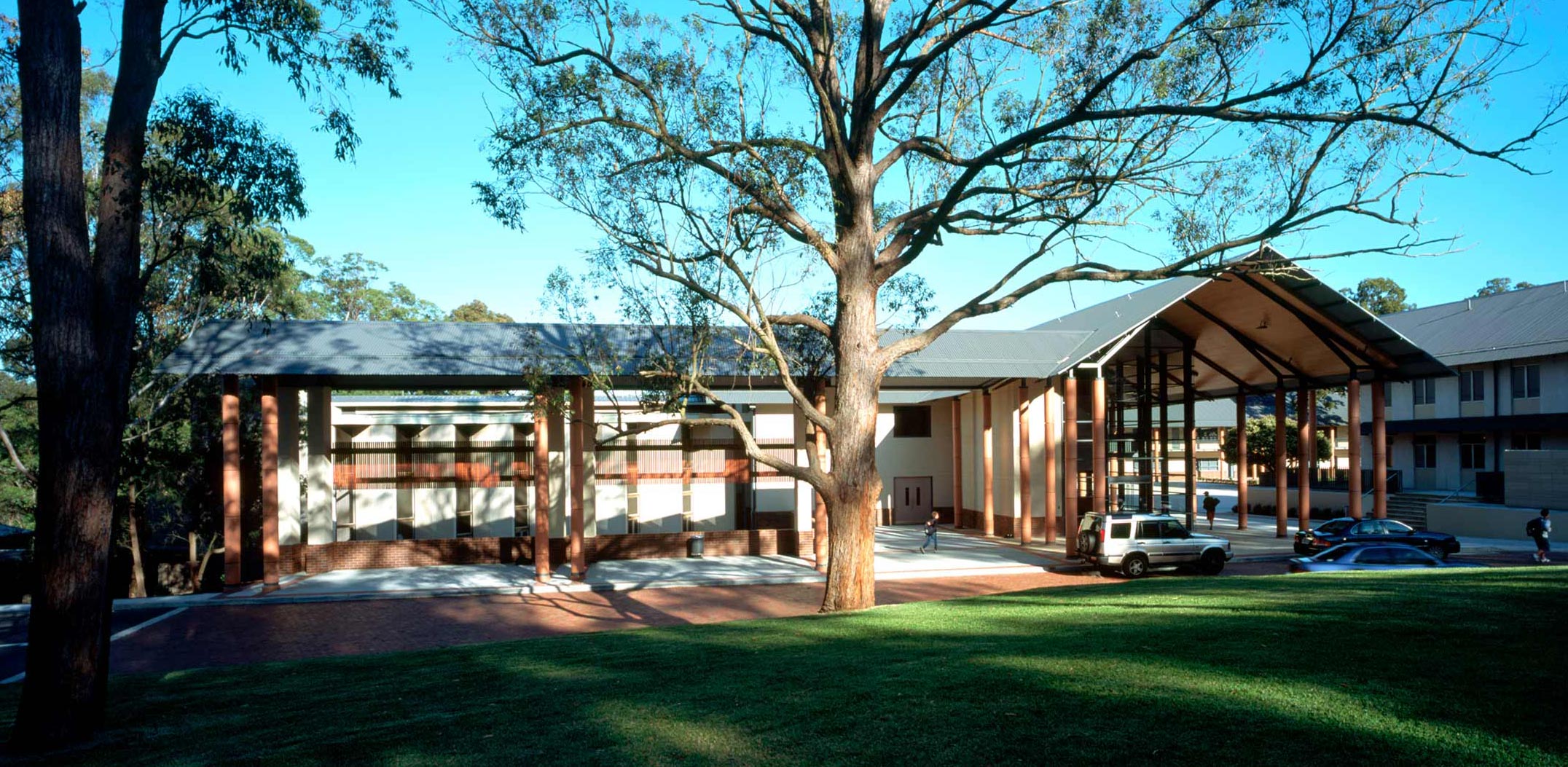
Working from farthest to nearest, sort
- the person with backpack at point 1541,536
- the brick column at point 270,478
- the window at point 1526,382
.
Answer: the window at point 1526,382 < the person with backpack at point 1541,536 < the brick column at point 270,478

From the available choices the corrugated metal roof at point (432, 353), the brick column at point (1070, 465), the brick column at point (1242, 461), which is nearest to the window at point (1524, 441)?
the brick column at point (1242, 461)

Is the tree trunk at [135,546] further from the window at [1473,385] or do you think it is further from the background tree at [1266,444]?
the window at [1473,385]

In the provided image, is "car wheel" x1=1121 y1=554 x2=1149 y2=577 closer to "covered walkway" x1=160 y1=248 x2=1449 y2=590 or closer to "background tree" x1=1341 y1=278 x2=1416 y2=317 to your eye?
"covered walkway" x1=160 y1=248 x2=1449 y2=590

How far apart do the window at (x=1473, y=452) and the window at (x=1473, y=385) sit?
5.51 feet

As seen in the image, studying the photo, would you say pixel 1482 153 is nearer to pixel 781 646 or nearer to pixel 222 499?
A: pixel 781 646

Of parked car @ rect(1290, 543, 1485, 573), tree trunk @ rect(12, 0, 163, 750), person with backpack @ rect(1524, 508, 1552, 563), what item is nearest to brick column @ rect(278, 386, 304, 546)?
tree trunk @ rect(12, 0, 163, 750)

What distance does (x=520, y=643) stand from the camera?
13.1 metres

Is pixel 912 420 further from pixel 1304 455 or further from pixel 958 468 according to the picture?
pixel 1304 455

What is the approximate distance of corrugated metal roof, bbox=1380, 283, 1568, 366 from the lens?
3659 cm

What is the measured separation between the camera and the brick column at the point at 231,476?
72.6ft

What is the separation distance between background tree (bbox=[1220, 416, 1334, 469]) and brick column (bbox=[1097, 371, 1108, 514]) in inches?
902

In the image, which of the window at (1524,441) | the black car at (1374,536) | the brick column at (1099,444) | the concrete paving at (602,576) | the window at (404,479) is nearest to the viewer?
the concrete paving at (602,576)

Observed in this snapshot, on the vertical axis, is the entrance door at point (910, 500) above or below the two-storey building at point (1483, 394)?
below

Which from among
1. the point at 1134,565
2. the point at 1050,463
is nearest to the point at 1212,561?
the point at 1134,565
